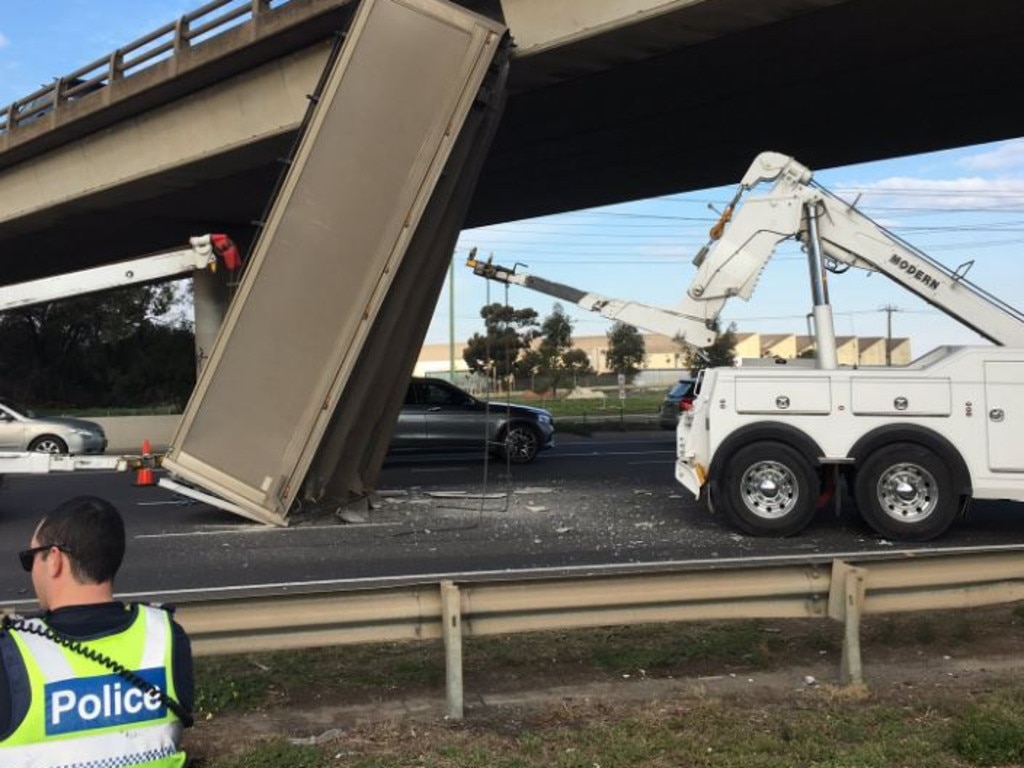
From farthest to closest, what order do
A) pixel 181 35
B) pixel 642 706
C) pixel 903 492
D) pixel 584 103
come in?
pixel 181 35 → pixel 584 103 → pixel 903 492 → pixel 642 706

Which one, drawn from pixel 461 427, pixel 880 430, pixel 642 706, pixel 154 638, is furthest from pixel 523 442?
pixel 154 638

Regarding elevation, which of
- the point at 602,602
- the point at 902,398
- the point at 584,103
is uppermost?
the point at 584,103

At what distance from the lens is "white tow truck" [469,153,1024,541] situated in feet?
31.7

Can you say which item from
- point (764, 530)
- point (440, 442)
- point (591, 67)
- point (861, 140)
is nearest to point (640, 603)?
point (764, 530)

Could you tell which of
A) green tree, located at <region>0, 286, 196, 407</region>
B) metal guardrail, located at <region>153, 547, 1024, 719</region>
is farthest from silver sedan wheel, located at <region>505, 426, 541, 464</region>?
green tree, located at <region>0, 286, 196, 407</region>

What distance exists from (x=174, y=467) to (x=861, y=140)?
14704 mm

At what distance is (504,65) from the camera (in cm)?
1133

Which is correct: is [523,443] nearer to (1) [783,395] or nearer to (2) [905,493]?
(1) [783,395]

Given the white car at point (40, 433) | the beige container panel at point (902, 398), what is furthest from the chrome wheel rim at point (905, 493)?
the white car at point (40, 433)

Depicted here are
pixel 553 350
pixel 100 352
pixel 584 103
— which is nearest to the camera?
pixel 584 103

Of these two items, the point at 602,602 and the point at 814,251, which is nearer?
the point at 602,602

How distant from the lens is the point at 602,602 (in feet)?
15.7

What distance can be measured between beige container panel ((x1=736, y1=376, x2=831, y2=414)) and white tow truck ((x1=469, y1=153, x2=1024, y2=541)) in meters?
0.01

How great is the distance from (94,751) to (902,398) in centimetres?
924
